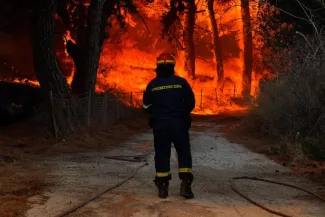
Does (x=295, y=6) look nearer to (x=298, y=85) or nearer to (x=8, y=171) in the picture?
(x=298, y=85)

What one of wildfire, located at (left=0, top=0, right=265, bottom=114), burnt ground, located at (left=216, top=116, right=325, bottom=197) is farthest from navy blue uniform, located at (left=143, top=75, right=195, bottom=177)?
wildfire, located at (left=0, top=0, right=265, bottom=114)

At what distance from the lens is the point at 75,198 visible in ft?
19.5

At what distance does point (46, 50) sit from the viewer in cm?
1351

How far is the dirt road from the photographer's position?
5496 millimetres

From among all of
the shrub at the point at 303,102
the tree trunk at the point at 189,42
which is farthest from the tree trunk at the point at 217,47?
the shrub at the point at 303,102

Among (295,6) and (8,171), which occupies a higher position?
(295,6)

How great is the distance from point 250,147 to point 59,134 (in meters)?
5.46

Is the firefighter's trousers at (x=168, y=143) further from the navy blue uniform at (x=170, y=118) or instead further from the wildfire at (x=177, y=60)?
the wildfire at (x=177, y=60)

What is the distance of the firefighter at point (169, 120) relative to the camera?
6.18m

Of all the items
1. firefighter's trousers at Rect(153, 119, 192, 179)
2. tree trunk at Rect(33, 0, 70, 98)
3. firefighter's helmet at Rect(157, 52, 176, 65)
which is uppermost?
tree trunk at Rect(33, 0, 70, 98)

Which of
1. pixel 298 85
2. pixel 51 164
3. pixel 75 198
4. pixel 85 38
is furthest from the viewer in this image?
pixel 85 38

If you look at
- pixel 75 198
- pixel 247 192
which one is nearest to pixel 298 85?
pixel 247 192

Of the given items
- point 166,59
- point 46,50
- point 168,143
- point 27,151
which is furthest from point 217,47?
point 168,143

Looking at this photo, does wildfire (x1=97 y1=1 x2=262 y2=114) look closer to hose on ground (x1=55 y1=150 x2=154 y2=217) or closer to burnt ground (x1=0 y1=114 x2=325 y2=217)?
burnt ground (x1=0 y1=114 x2=325 y2=217)
